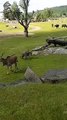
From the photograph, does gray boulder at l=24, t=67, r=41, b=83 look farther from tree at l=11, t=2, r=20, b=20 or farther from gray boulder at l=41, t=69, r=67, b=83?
tree at l=11, t=2, r=20, b=20

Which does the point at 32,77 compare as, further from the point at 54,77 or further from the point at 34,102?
the point at 34,102

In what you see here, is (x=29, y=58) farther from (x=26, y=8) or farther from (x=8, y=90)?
(x=26, y=8)

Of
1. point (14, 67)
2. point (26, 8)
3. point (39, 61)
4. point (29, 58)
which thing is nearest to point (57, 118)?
point (14, 67)

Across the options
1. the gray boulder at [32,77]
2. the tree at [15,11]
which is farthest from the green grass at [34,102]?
the tree at [15,11]

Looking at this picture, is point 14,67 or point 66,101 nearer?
point 66,101

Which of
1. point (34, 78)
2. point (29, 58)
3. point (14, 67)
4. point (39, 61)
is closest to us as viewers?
point (34, 78)

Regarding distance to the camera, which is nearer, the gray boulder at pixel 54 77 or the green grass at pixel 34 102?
the green grass at pixel 34 102

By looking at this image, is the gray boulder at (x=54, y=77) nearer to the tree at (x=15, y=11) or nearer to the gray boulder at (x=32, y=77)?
the gray boulder at (x=32, y=77)

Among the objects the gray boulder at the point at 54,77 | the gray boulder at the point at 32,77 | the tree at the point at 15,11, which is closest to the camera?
the gray boulder at the point at 54,77

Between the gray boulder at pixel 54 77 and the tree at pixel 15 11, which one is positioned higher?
the gray boulder at pixel 54 77

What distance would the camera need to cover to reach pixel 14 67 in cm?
4250

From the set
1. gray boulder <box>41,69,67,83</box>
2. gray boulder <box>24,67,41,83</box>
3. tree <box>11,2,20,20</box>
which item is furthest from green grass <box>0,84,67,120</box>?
tree <box>11,2,20,20</box>

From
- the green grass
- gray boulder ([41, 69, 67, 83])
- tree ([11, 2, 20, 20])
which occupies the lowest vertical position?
tree ([11, 2, 20, 20])

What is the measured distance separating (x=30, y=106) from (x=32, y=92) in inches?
152
